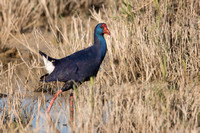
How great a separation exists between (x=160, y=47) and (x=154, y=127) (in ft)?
5.80

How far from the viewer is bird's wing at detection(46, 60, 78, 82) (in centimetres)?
440

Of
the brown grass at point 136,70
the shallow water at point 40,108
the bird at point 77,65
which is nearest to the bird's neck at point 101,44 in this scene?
the bird at point 77,65

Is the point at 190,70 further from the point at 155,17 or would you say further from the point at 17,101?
the point at 17,101

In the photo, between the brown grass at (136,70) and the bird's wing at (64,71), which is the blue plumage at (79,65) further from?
the brown grass at (136,70)

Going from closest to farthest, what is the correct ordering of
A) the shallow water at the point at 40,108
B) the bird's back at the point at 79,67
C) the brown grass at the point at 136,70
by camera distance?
the brown grass at the point at 136,70 → the shallow water at the point at 40,108 → the bird's back at the point at 79,67

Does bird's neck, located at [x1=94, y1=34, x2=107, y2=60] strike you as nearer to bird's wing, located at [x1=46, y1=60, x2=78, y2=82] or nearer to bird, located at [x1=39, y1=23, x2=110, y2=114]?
bird, located at [x1=39, y1=23, x2=110, y2=114]

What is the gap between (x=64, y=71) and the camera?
4.41 m

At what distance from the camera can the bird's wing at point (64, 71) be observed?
440 cm

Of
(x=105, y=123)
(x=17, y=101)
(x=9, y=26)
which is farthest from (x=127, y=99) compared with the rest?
(x=9, y=26)

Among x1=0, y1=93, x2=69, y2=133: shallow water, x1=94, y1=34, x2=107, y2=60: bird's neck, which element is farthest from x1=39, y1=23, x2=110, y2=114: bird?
x1=0, y1=93, x2=69, y2=133: shallow water

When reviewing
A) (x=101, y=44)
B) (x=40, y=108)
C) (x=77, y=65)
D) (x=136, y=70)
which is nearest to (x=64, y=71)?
(x=77, y=65)

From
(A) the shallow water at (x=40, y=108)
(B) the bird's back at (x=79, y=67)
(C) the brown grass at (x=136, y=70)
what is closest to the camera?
(C) the brown grass at (x=136, y=70)

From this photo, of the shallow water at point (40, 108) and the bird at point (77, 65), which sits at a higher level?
the bird at point (77, 65)

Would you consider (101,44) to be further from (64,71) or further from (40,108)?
(40,108)
